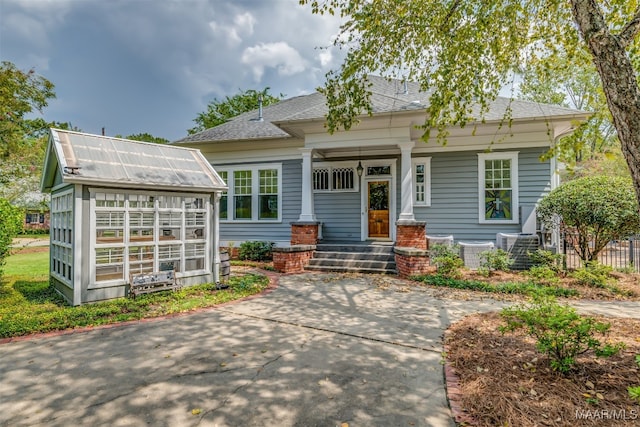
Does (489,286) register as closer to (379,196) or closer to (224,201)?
(379,196)

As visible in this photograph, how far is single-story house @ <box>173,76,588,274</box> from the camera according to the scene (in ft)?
28.7

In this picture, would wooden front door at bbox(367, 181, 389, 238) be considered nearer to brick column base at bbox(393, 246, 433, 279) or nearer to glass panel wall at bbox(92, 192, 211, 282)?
brick column base at bbox(393, 246, 433, 279)

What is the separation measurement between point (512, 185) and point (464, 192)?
1299mm

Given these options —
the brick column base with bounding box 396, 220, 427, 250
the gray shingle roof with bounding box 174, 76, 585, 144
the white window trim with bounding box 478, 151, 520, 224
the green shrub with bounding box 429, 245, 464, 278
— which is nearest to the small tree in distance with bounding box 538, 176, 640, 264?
the white window trim with bounding box 478, 151, 520, 224

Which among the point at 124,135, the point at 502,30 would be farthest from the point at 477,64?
the point at 124,135

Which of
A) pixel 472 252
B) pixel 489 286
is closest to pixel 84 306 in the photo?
pixel 489 286

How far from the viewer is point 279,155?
11117 millimetres

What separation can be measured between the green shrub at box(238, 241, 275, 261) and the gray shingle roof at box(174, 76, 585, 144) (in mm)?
3696

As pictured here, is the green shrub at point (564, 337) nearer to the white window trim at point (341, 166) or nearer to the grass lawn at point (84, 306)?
the grass lawn at point (84, 306)

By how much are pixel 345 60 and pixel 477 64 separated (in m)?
1.98

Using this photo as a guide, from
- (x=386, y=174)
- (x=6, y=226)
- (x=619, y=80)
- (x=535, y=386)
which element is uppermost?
(x=386, y=174)

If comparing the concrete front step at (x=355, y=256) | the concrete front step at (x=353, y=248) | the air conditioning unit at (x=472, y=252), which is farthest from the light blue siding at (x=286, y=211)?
the air conditioning unit at (x=472, y=252)

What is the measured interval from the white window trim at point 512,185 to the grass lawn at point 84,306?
22.1 feet

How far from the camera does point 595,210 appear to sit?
6.70 meters
